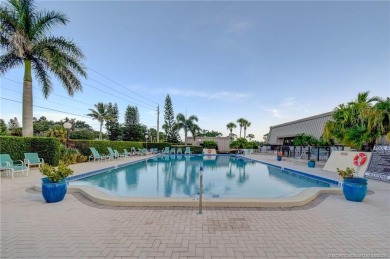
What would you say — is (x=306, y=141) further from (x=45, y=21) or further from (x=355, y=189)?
(x=45, y=21)

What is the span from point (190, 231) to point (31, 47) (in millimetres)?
11401

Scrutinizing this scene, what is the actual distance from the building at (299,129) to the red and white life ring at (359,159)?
1211cm

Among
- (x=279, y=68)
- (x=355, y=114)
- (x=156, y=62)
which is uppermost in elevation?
(x=156, y=62)

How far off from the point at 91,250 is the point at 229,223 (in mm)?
2046

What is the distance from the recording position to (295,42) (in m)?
13.3

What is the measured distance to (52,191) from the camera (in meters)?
4.34

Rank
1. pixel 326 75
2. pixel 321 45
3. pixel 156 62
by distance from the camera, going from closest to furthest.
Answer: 1. pixel 321 45
2. pixel 326 75
3. pixel 156 62

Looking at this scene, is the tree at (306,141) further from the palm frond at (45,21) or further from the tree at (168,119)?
the tree at (168,119)

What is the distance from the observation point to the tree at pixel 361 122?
9.27 meters

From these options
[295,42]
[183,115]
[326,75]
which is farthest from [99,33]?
[183,115]

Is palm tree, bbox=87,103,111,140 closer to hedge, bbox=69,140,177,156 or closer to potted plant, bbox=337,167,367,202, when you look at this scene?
hedge, bbox=69,140,177,156

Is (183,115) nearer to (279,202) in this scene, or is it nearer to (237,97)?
(237,97)

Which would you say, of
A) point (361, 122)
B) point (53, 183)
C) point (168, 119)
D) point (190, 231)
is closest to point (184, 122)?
point (168, 119)

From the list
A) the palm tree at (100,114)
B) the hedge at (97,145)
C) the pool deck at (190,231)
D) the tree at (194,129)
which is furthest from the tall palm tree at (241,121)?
the pool deck at (190,231)
